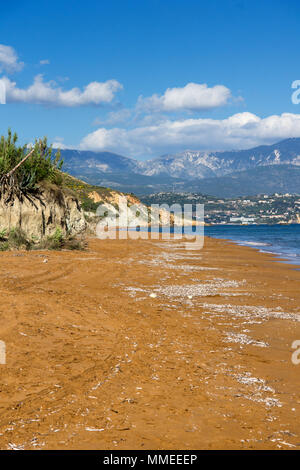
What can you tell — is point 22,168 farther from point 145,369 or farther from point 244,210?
point 244,210

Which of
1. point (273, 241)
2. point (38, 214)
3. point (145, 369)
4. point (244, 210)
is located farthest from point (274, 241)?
point (244, 210)

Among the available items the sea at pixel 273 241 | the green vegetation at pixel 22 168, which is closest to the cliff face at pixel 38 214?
the green vegetation at pixel 22 168

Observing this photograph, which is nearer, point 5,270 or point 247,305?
point 247,305

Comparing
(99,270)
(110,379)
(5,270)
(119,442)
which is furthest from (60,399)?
(99,270)

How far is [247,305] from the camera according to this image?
8.88 meters

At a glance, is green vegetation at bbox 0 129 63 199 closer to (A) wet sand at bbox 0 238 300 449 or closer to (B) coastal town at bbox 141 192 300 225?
(A) wet sand at bbox 0 238 300 449

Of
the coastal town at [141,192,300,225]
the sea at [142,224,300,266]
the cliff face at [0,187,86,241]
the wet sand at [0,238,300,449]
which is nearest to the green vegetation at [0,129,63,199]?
the cliff face at [0,187,86,241]

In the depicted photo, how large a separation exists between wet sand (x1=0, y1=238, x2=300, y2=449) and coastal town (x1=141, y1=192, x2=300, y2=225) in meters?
124

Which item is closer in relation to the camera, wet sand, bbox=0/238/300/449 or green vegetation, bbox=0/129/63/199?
wet sand, bbox=0/238/300/449

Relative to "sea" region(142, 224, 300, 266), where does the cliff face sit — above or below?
above

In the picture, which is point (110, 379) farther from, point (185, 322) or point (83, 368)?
point (185, 322)

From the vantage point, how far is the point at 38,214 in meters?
19.5

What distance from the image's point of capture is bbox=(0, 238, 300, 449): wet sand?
11.0 ft

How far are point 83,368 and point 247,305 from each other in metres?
5.08
